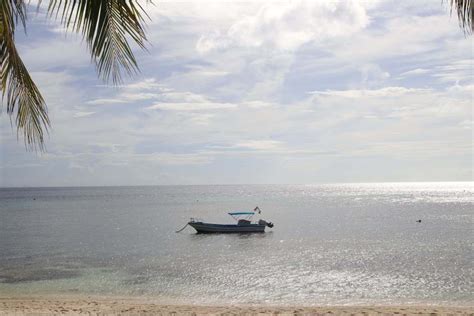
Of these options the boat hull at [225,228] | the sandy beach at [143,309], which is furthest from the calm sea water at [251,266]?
the sandy beach at [143,309]

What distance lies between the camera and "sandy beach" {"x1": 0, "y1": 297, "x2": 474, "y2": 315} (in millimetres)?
17469

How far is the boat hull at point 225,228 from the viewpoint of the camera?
56.0m

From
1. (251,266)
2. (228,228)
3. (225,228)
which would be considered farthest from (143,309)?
(225,228)

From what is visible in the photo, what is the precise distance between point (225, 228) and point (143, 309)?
3769cm

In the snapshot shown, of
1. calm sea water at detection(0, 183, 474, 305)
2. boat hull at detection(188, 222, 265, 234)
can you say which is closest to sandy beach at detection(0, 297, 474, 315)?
calm sea water at detection(0, 183, 474, 305)

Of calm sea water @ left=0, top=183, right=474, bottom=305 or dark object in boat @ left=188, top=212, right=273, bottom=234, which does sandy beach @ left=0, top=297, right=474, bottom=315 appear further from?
dark object in boat @ left=188, top=212, right=273, bottom=234

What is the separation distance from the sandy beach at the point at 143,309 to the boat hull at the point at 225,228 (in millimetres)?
33066

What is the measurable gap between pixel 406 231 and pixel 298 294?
37083mm

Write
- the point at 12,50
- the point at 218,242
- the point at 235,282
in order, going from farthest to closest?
the point at 218,242
the point at 235,282
the point at 12,50

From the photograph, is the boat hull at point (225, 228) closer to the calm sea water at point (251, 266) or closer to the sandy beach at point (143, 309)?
the calm sea water at point (251, 266)

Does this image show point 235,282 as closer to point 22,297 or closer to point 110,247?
point 22,297

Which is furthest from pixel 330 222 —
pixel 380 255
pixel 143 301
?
pixel 143 301

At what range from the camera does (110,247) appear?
43.9 meters

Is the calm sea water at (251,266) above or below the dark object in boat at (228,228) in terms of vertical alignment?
below
